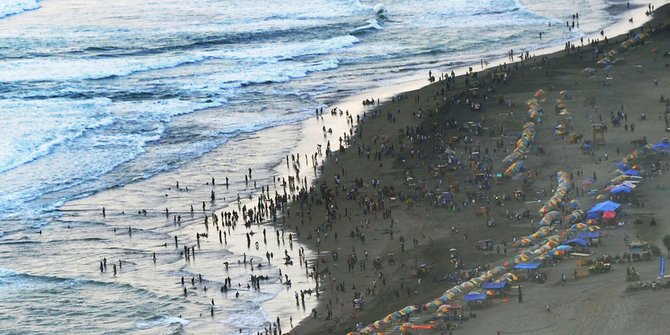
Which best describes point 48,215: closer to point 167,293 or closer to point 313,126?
point 167,293

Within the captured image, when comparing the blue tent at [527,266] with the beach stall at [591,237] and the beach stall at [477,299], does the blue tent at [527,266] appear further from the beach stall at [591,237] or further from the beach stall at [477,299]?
the beach stall at [591,237]

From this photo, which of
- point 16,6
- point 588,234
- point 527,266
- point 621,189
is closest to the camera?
point 527,266

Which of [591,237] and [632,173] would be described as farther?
[632,173]

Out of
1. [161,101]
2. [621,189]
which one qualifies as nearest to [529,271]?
[621,189]

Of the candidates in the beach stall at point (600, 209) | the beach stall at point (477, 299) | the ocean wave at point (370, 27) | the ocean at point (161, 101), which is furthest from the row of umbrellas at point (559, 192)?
the ocean wave at point (370, 27)

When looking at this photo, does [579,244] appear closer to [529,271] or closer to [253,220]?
[529,271]

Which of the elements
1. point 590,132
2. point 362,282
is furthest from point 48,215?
point 590,132

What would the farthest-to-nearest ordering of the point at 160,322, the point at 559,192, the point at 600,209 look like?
the point at 559,192 < the point at 600,209 < the point at 160,322

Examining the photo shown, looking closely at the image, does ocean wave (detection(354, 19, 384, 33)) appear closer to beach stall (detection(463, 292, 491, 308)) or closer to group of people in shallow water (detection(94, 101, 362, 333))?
group of people in shallow water (detection(94, 101, 362, 333))
